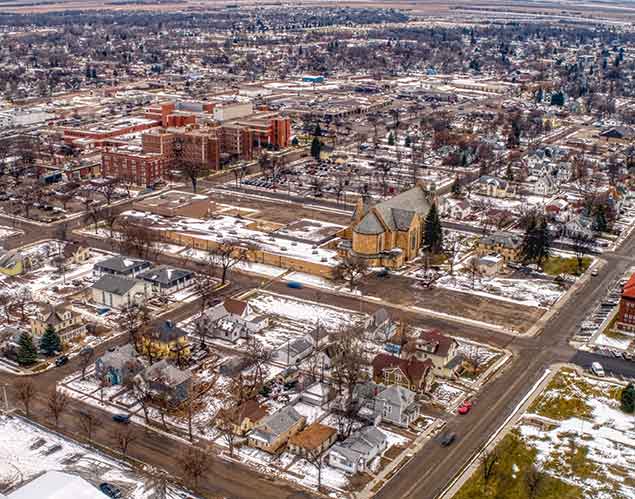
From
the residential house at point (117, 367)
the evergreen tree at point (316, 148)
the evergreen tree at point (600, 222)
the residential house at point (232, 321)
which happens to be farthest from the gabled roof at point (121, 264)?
the evergreen tree at point (316, 148)

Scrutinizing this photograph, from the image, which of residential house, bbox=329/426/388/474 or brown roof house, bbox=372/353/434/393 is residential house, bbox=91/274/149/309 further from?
residential house, bbox=329/426/388/474

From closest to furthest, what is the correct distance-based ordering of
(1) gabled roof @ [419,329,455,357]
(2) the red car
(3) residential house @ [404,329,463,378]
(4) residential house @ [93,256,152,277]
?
(2) the red car, (3) residential house @ [404,329,463,378], (1) gabled roof @ [419,329,455,357], (4) residential house @ [93,256,152,277]

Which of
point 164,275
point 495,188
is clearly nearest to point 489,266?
point 495,188

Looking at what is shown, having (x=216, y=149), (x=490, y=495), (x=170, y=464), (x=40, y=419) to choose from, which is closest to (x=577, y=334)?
(x=490, y=495)

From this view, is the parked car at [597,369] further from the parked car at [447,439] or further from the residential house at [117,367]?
the residential house at [117,367]

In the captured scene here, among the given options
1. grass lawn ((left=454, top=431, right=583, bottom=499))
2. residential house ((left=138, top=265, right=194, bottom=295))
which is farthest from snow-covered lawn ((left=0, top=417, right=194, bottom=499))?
residential house ((left=138, top=265, right=194, bottom=295))
